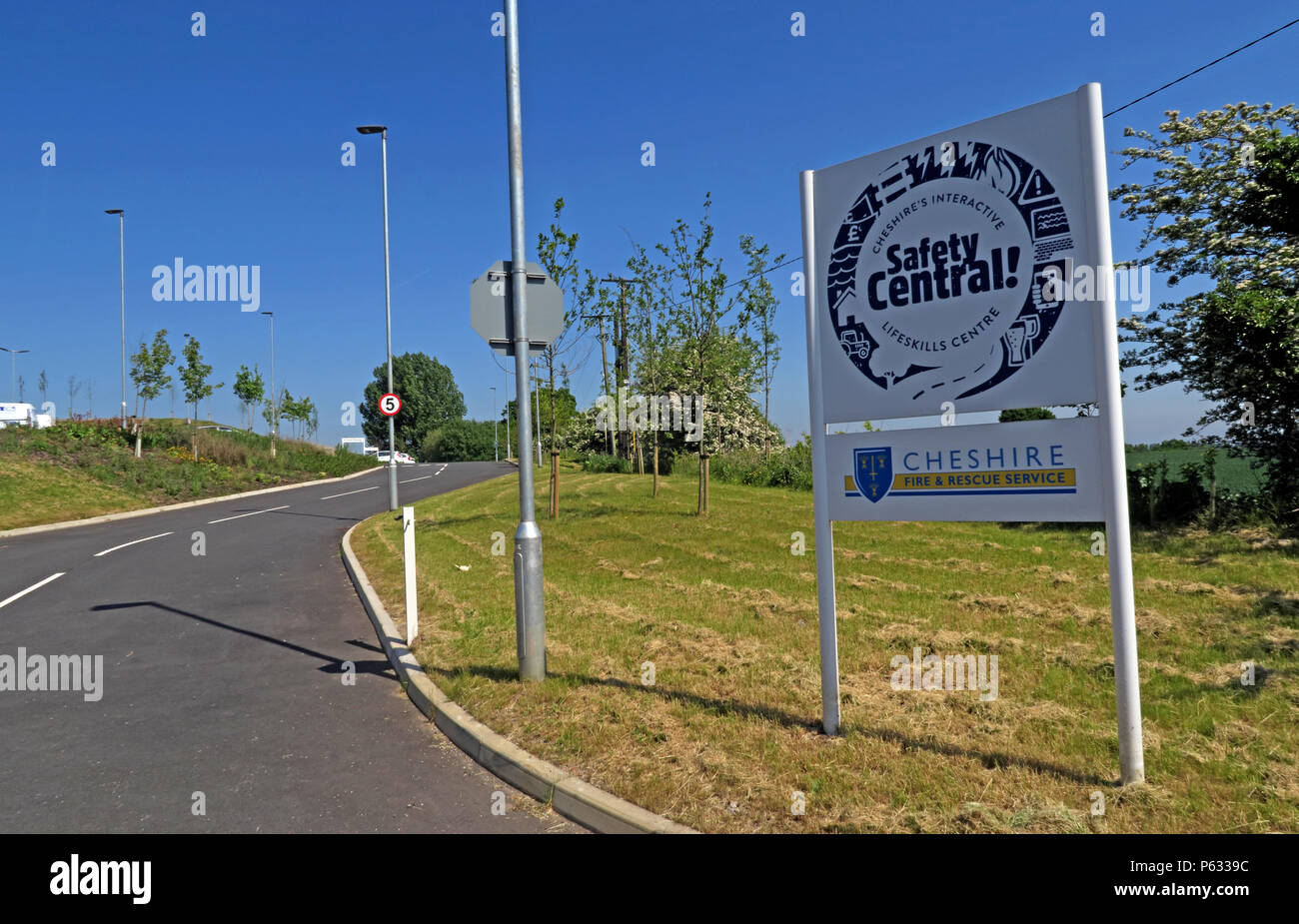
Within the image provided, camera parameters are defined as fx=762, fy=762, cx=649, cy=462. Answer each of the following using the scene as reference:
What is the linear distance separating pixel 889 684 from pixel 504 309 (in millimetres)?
4233

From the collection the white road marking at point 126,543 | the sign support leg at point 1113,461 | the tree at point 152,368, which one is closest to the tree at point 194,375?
the tree at point 152,368

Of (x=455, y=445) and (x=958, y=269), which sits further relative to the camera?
(x=455, y=445)

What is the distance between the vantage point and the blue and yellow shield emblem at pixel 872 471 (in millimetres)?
4805

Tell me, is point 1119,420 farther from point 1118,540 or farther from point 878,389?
point 878,389

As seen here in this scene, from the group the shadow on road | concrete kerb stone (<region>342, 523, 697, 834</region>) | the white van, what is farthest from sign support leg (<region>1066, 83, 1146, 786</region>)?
the white van

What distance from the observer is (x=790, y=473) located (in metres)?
25.2

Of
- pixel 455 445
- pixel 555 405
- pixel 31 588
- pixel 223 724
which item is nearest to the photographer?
pixel 223 724

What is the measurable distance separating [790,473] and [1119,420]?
2141 centimetres

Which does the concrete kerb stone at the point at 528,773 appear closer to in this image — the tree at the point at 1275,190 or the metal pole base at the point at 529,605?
the metal pole base at the point at 529,605

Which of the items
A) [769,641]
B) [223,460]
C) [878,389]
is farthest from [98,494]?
[878,389]

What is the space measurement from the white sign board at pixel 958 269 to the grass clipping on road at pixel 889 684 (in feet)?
6.65

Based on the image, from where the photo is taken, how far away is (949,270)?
14.8 feet

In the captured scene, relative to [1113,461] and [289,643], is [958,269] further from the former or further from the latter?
[289,643]

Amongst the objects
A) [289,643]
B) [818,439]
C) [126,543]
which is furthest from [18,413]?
[818,439]
